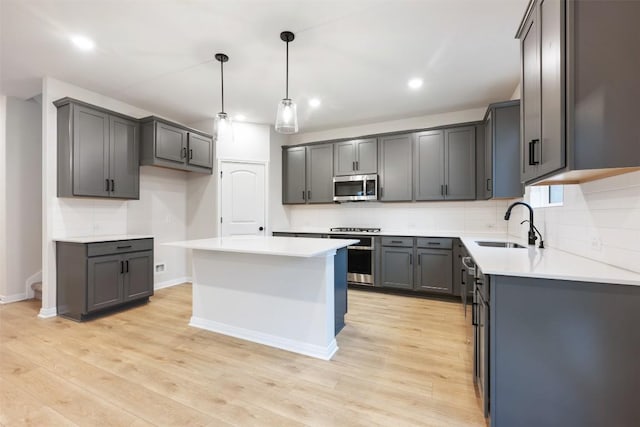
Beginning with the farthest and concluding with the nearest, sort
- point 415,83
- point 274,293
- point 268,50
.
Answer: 1. point 415,83
2. point 268,50
3. point 274,293

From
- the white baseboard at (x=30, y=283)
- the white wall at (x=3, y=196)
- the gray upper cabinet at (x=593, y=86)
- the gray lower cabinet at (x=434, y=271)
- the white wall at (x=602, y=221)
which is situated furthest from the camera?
the white baseboard at (x=30, y=283)

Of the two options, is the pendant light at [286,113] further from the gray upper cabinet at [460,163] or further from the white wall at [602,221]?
the gray upper cabinet at [460,163]

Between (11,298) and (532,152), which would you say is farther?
(11,298)

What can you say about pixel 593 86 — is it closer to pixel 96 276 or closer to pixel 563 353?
pixel 563 353

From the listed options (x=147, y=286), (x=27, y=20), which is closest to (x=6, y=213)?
(x=147, y=286)

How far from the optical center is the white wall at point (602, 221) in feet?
4.70

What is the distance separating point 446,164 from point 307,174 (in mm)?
2248

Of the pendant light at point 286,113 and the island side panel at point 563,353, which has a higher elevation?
the pendant light at point 286,113

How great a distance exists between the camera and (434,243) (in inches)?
153

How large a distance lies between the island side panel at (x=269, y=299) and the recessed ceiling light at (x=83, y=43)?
2151 millimetres

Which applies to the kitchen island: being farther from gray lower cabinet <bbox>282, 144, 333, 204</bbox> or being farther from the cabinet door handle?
gray lower cabinet <bbox>282, 144, 333, 204</bbox>

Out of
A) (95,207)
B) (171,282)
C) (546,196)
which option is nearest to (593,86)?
(546,196)

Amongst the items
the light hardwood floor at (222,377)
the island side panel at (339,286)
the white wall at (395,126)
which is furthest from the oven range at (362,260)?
the white wall at (395,126)

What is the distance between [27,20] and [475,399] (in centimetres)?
438
